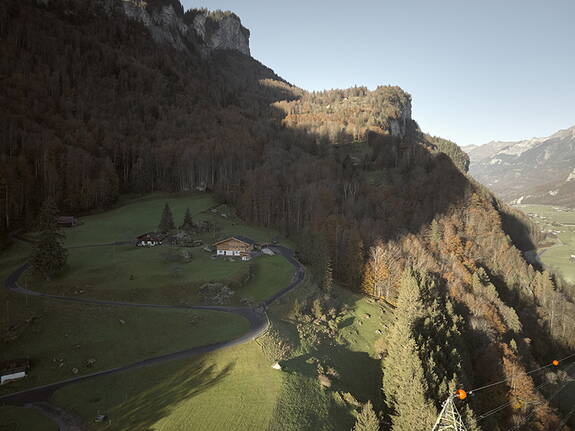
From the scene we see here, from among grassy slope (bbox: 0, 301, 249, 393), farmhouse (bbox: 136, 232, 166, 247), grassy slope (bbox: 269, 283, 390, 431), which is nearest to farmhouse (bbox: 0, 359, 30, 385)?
grassy slope (bbox: 0, 301, 249, 393)

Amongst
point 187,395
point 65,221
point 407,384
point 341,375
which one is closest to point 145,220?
point 65,221

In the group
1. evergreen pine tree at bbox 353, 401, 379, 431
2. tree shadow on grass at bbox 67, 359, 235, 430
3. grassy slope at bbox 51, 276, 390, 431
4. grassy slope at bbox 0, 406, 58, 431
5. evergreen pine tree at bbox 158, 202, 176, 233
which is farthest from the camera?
evergreen pine tree at bbox 158, 202, 176, 233

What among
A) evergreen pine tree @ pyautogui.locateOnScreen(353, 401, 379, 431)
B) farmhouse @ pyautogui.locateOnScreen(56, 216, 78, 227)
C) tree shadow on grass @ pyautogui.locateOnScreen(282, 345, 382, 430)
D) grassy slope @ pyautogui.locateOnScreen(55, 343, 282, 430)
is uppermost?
farmhouse @ pyautogui.locateOnScreen(56, 216, 78, 227)

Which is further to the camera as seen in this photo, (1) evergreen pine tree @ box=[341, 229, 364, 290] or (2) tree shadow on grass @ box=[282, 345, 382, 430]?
(1) evergreen pine tree @ box=[341, 229, 364, 290]

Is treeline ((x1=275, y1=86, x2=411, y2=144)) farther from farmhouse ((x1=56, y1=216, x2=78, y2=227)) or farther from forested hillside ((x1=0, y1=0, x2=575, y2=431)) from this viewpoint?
farmhouse ((x1=56, y1=216, x2=78, y2=227))

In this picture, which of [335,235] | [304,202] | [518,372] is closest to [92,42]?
[304,202]

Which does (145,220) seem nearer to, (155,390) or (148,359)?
(148,359)

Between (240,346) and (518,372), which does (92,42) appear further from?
(518,372)
